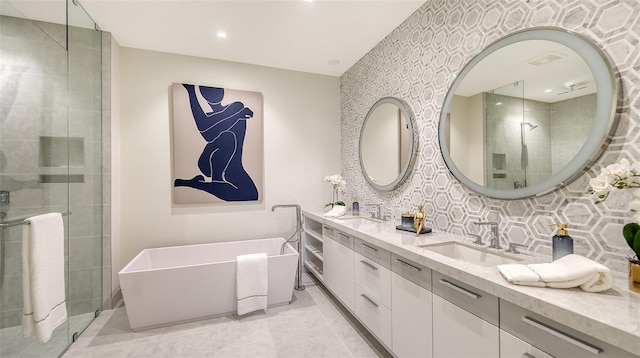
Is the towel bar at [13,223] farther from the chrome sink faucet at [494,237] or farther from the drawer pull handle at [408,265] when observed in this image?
the chrome sink faucet at [494,237]

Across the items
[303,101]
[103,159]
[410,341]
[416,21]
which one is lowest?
[410,341]

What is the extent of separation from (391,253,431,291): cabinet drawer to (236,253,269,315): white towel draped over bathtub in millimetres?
1311

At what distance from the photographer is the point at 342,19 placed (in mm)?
2414

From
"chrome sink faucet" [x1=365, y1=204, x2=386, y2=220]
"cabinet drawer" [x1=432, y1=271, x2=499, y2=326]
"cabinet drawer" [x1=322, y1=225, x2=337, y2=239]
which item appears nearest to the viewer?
"cabinet drawer" [x1=432, y1=271, x2=499, y2=326]

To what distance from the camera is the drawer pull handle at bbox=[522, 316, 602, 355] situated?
2.69 feet

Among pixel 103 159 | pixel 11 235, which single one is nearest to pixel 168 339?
pixel 11 235

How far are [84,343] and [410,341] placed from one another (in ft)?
8.25

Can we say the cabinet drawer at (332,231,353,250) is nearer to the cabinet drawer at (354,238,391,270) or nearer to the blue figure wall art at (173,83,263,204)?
the cabinet drawer at (354,238,391,270)

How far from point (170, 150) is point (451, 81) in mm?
2930

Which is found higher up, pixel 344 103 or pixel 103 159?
pixel 344 103

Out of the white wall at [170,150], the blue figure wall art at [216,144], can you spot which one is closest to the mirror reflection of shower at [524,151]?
the white wall at [170,150]

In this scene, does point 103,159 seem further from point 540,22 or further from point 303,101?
point 540,22

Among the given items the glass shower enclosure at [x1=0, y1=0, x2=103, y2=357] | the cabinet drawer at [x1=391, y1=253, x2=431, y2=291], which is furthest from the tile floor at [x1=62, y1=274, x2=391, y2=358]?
the cabinet drawer at [x1=391, y1=253, x2=431, y2=291]

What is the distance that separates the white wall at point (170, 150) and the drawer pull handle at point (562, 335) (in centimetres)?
280
